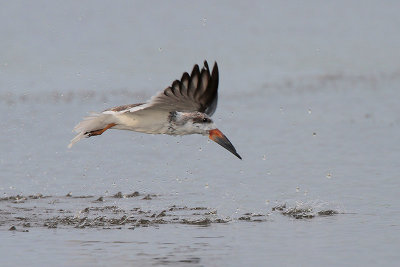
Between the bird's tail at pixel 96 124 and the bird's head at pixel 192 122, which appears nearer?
the bird's head at pixel 192 122

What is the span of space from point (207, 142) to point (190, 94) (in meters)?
5.51

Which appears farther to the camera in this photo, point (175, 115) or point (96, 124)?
point (96, 124)

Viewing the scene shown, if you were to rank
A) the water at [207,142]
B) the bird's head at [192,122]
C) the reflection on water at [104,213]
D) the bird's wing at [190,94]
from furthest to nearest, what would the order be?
the bird's head at [192,122]
the reflection on water at [104,213]
the bird's wing at [190,94]
the water at [207,142]

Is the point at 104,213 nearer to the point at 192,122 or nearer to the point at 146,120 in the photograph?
the point at 146,120

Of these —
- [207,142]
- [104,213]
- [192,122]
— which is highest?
[207,142]

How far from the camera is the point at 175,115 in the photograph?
1147 cm

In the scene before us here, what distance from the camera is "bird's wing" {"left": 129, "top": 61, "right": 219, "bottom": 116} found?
10.9m

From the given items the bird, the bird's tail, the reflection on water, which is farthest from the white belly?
the reflection on water

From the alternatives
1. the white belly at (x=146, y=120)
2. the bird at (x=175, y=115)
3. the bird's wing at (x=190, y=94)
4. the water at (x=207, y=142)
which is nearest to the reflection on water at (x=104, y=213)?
the water at (x=207, y=142)

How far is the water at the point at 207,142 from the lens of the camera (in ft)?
34.0

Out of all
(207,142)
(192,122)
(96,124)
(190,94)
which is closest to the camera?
(190,94)

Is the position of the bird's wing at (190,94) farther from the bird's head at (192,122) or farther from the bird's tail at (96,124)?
the bird's tail at (96,124)

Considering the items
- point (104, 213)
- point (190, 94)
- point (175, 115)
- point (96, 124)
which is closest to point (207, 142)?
point (104, 213)

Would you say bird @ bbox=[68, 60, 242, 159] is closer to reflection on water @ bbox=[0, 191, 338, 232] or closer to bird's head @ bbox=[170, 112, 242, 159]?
bird's head @ bbox=[170, 112, 242, 159]
